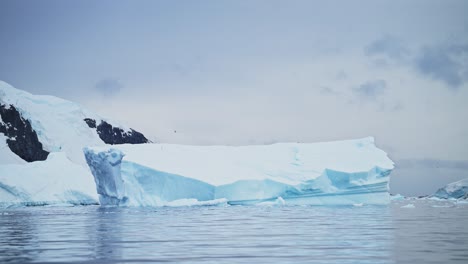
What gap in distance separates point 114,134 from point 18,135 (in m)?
15.8

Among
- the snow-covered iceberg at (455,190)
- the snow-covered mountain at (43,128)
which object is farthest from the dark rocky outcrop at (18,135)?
the snow-covered iceberg at (455,190)

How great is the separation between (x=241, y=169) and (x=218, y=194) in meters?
2.03

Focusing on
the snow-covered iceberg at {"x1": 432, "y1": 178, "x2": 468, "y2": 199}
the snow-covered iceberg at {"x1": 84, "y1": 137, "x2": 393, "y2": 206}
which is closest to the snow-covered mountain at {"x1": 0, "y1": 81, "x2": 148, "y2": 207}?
the snow-covered iceberg at {"x1": 84, "y1": 137, "x2": 393, "y2": 206}

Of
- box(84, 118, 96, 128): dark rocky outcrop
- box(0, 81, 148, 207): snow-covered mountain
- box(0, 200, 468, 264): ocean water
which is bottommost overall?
box(0, 200, 468, 264): ocean water

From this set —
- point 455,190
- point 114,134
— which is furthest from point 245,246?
point 114,134

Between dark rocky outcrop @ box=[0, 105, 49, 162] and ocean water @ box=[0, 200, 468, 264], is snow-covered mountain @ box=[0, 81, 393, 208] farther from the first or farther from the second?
dark rocky outcrop @ box=[0, 105, 49, 162]

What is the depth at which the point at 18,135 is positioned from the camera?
55.4 metres

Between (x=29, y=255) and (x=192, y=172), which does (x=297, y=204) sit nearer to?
(x=192, y=172)

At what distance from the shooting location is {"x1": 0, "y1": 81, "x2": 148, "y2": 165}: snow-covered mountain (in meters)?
55.3

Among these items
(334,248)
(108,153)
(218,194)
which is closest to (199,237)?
(334,248)

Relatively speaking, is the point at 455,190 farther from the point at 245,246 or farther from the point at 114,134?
the point at 245,246

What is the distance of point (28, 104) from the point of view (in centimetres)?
6009

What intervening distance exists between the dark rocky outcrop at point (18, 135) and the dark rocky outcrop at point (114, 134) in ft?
34.7

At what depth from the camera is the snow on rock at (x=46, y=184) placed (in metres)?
36.3
